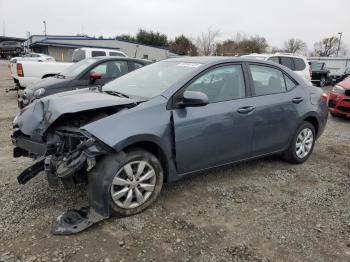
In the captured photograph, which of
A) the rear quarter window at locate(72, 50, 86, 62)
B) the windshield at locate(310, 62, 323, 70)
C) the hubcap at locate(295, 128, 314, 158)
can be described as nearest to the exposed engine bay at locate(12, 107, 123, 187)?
the hubcap at locate(295, 128, 314, 158)

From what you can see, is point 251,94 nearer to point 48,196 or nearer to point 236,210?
point 236,210

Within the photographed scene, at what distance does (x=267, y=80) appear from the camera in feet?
15.4

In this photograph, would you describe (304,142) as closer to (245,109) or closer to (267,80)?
(267,80)

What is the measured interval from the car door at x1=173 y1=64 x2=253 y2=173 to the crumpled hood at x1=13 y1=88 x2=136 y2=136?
68cm

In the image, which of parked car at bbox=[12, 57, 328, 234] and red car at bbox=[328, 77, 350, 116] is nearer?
parked car at bbox=[12, 57, 328, 234]

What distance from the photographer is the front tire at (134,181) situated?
10.9 ft

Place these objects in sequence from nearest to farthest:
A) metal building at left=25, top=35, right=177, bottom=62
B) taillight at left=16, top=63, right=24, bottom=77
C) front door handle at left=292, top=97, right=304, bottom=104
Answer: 1. front door handle at left=292, top=97, right=304, bottom=104
2. taillight at left=16, top=63, right=24, bottom=77
3. metal building at left=25, top=35, right=177, bottom=62

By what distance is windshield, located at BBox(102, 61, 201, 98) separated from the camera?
12.9 ft

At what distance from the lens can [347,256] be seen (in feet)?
9.75

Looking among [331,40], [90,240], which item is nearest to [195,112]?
[90,240]

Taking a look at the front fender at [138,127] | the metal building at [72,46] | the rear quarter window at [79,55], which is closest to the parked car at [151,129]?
the front fender at [138,127]

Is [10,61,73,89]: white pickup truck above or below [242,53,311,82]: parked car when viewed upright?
below

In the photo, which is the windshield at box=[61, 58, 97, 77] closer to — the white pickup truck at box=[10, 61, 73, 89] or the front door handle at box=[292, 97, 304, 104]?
the white pickup truck at box=[10, 61, 73, 89]

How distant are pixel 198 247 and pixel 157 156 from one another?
3.50 feet
